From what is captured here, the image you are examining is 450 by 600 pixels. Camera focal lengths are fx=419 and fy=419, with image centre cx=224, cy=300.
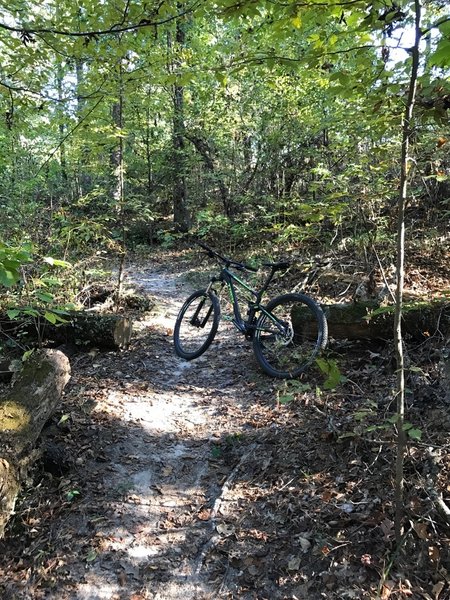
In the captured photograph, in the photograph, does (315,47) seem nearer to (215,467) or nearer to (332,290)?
(215,467)

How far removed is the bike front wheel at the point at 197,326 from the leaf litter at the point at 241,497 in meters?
1.01

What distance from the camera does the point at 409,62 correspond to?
2.58 metres

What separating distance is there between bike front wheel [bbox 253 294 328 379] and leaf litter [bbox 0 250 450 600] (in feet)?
1.15

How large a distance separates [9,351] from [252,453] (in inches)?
164

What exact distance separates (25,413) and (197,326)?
2.94m

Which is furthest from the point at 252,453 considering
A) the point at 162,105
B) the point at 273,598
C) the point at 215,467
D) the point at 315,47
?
the point at 162,105

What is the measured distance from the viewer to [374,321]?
191 inches

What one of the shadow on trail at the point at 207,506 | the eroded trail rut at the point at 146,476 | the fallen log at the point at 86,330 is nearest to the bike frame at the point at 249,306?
the eroded trail rut at the point at 146,476

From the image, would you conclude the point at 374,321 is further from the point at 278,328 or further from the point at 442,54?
the point at 442,54

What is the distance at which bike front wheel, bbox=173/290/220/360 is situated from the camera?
583 centimetres

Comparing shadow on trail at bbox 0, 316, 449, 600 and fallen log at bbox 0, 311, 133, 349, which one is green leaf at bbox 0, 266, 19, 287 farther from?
fallen log at bbox 0, 311, 133, 349

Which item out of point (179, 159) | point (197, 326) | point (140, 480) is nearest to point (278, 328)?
point (197, 326)

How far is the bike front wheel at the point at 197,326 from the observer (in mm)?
5828

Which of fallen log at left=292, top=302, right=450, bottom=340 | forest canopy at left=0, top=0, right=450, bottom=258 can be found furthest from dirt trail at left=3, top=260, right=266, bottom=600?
forest canopy at left=0, top=0, right=450, bottom=258
